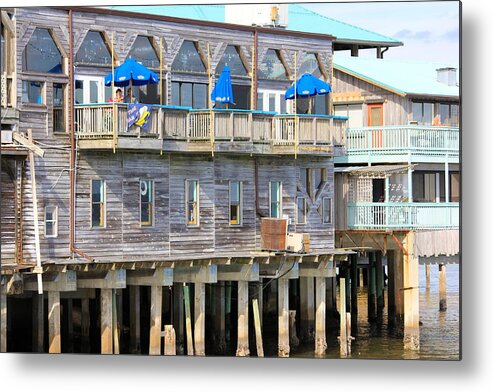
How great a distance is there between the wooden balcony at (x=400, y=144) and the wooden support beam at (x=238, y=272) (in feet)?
14.8

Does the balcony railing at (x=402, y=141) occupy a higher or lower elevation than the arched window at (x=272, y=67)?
lower

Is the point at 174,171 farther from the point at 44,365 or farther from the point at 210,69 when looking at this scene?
Result: the point at 44,365

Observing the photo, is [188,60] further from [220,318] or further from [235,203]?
[220,318]

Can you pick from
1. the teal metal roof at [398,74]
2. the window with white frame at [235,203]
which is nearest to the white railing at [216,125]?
the window with white frame at [235,203]

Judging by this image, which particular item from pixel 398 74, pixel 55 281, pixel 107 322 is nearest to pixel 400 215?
pixel 398 74

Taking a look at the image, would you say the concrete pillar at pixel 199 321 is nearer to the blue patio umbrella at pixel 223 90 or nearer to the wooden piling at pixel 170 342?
the wooden piling at pixel 170 342

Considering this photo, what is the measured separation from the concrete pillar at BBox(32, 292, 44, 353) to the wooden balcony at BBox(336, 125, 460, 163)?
861cm

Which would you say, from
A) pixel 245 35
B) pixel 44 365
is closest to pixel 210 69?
pixel 245 35

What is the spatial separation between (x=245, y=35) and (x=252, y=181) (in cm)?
332

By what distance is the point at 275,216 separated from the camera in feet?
158

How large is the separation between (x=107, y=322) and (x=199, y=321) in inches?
112

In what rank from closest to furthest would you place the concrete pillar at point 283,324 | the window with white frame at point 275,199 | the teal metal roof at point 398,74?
the window with white frame at point 275,199, the concrete pillar at point 283,324, the teal metal roof at point 398,74

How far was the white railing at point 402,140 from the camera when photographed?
50.4 metres

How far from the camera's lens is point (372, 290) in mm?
59625
